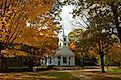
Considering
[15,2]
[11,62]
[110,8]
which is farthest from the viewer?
[11,62]

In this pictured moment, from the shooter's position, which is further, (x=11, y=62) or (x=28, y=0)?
(x=11, y=62)

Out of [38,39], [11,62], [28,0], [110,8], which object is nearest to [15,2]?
[28,0]

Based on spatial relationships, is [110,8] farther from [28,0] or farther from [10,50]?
[10,50]

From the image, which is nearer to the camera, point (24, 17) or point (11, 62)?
point (24, 17)

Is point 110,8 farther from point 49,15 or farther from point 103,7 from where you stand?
point 49,15

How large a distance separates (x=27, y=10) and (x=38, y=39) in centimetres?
352

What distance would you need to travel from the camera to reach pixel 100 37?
77.1 feet

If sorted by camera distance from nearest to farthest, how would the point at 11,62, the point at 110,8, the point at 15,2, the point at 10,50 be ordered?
the point at 15,2, the point at 110,8, the point at 10,50, the point at 11,62

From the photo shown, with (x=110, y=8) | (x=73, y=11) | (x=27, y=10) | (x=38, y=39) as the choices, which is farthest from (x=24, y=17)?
(x=110, y=8)

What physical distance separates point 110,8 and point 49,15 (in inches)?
191

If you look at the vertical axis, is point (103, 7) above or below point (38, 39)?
above

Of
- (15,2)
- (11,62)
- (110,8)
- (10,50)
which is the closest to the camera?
(15,2)

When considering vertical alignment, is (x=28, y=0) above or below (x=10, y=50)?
above

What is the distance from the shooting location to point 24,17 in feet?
69.2
